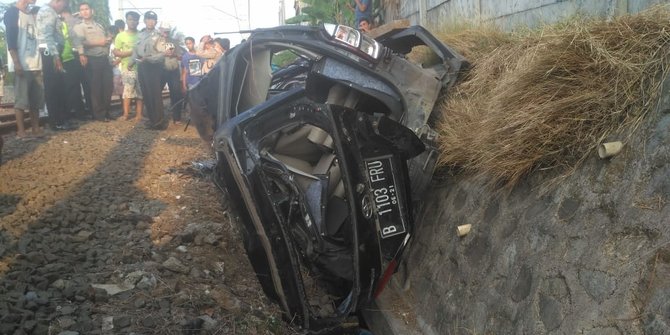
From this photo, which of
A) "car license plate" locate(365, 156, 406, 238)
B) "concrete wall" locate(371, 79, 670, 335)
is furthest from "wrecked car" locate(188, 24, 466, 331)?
"concrete wall" locate(371, 79, 670, 335)

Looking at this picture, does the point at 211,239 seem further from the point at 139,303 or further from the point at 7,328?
the point at 7,328

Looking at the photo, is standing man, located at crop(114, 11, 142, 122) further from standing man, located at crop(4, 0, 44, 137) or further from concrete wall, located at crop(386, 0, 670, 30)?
concrete wall, located at crop(386, 0, 670, 30)

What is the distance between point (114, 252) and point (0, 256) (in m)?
0.70

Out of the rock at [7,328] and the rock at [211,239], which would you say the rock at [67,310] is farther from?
the rock at [211,239]

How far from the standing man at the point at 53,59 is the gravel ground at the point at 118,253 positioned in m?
1.82

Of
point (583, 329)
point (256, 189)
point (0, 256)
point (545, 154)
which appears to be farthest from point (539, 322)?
point (0, 256)

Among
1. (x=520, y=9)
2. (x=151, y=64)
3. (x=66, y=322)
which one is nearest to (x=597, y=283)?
(x=66, y=322)

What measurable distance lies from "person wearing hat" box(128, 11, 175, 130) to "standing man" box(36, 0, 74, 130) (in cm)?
130

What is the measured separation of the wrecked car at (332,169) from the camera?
3.14 metres

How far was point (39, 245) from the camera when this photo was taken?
12.9 ft

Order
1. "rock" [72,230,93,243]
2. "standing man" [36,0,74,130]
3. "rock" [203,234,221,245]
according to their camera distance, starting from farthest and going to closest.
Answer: "standing man" [36,0,74,130], "rock" [203,234,221,245], "rock" [72,230,93,243]

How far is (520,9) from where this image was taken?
18.2 ft

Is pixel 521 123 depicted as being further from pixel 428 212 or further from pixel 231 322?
pixel 231 322

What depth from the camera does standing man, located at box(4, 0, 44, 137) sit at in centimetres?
769
